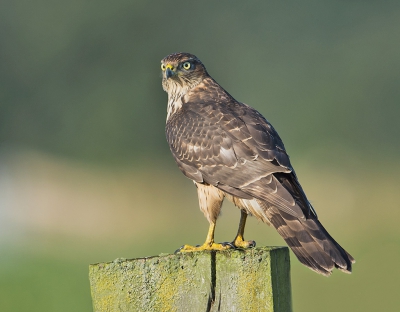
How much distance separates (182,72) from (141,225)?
753cm

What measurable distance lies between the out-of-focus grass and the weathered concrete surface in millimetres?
6219

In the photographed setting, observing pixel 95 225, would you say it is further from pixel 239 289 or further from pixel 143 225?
pixel 239 289

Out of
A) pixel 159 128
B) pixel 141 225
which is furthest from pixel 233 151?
pixel 159 128

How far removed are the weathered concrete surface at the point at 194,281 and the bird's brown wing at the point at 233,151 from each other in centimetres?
134

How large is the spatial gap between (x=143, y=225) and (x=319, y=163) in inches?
187

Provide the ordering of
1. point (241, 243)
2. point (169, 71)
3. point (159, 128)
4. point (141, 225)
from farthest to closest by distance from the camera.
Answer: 1. point (159, 128)
2. point (141, 225)
3. point (169, 71)
4. point (241, 243)

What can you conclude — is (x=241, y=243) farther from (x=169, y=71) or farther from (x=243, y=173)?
(x=169, y=71)

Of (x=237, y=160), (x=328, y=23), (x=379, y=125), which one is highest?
(x=328, y=23)

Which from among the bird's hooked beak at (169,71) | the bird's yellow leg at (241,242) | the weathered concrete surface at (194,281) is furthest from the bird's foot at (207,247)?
the bird's hooked beak at (169,71)

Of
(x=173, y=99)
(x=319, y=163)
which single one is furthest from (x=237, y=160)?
(x=319, y=163)

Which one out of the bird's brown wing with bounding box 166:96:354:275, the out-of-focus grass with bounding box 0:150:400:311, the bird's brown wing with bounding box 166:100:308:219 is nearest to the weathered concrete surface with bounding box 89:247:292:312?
the bird's brown wing with bounding box 166:96:354:275

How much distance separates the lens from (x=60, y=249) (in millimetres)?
14609

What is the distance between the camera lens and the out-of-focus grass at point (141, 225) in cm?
1090

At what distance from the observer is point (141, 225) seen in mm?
14172
